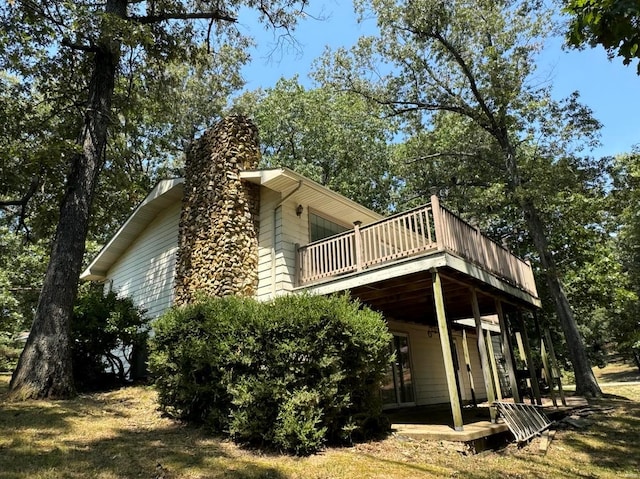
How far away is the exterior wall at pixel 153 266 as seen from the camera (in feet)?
40.8

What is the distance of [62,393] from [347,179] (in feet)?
71.4

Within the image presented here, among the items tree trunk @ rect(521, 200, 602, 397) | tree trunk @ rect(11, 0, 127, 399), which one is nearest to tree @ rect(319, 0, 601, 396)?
tree trunk @ rect(521, 200, 602, 397)

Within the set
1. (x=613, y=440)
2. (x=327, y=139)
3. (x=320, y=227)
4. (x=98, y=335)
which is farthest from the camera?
(x=327, y=139)

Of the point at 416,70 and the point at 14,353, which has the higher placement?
the point at 416,70

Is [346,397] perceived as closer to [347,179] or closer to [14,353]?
[14,353]

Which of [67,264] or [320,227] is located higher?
[320,227]

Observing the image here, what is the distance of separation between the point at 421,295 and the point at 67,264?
7931 mm

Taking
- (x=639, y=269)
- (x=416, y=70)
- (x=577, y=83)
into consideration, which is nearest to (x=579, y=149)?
(x=577, y=83)

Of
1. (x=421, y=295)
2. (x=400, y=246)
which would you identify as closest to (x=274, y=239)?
(x=400, y=246)

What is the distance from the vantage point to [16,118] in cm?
1148

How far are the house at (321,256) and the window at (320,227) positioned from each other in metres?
0.03

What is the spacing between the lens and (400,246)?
8109 mm

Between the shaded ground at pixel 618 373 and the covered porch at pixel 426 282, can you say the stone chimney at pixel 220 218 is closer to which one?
the covered porch at pixel 426 282

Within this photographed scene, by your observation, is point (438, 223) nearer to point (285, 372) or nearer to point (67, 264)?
point (285, 372)
